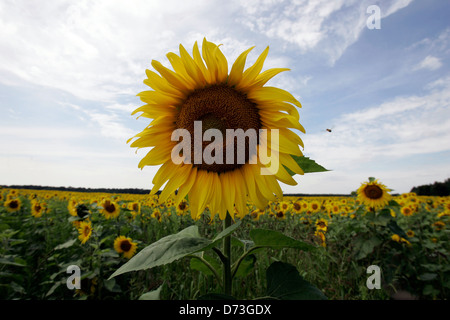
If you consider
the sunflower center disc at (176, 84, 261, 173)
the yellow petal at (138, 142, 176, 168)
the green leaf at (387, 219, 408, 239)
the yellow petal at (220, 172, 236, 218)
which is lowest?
the green leaf at (387, 219, 408, 239)

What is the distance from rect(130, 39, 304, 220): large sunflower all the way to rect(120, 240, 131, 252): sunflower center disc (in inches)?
142

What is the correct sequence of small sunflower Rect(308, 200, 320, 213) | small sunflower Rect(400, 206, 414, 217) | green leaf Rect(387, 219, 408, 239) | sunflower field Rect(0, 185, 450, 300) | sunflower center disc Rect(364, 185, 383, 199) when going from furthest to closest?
small sunflower Rect(308, 200, 320, 213)
small sunflower Rect(400, 206, 414, 217)
sunflower center disc Rect(364, 185, 383, 199)
green leaf Rect(387, 219, 408, 239)
sunflower field Rect(0, 185, 450, 300)

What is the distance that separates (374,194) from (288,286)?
4.89 metres

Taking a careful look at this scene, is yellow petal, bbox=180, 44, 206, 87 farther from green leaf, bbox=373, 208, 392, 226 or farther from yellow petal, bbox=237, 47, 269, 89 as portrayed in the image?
green leaf, bbox=373, 208, 392, 226

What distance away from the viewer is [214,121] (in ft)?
5.32

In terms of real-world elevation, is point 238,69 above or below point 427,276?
above

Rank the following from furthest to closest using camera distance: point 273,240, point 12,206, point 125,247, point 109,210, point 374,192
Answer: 1. point 12,206
2. point 374,192
3. point 109,210
4. point 125,247
5. point 273,240

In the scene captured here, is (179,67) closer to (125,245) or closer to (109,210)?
(125,245)

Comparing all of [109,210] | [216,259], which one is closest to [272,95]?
[216,259]

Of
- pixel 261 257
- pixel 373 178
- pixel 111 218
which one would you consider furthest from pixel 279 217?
pixel 111 218

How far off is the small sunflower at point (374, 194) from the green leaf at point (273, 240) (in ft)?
15.7

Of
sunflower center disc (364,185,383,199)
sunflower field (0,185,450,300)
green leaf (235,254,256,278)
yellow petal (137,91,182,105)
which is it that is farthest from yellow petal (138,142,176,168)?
sunflower center disc (364,185,383,199)

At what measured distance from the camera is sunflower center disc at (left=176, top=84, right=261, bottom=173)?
1.60 meters

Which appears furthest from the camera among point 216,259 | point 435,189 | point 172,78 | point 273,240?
point 435,189
